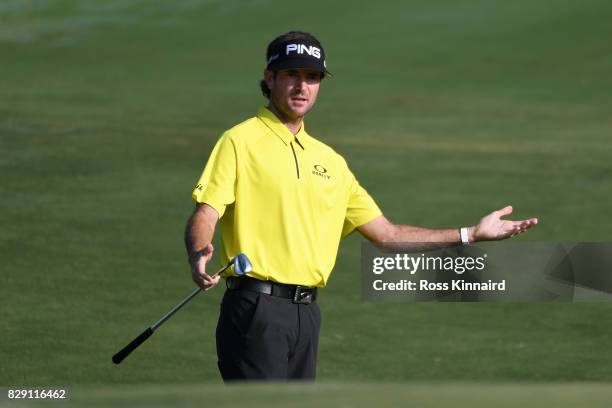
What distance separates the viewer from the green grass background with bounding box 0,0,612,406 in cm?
1168

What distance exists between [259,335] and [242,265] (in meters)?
0.47

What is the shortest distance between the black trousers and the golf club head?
374 mm

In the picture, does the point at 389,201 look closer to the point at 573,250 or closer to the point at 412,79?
the point at 573,250

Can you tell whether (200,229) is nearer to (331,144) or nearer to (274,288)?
(274,288)

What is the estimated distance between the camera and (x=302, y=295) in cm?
679

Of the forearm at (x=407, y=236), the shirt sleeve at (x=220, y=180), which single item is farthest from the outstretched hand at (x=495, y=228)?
the shirt sleeve at (x=220, y=180)

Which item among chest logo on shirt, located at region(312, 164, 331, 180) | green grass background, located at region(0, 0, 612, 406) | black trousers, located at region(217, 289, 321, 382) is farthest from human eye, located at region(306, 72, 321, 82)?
green grass background, located at region(0, 0, 612, 406)

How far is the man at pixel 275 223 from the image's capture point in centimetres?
667

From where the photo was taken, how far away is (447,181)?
58.1 feet

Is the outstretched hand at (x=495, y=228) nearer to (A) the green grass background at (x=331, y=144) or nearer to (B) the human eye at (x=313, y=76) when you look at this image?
(B) the human eye at (x=313, y=76)

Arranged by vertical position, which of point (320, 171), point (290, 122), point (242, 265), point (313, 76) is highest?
point (313, 76)

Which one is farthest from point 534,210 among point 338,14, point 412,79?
point 338,14

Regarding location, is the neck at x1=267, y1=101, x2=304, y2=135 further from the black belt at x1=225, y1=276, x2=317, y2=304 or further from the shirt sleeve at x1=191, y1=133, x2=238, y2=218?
the black belt at x1=225, y1=276, x2=317, y2=304

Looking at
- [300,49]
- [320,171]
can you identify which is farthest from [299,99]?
[320,171]
